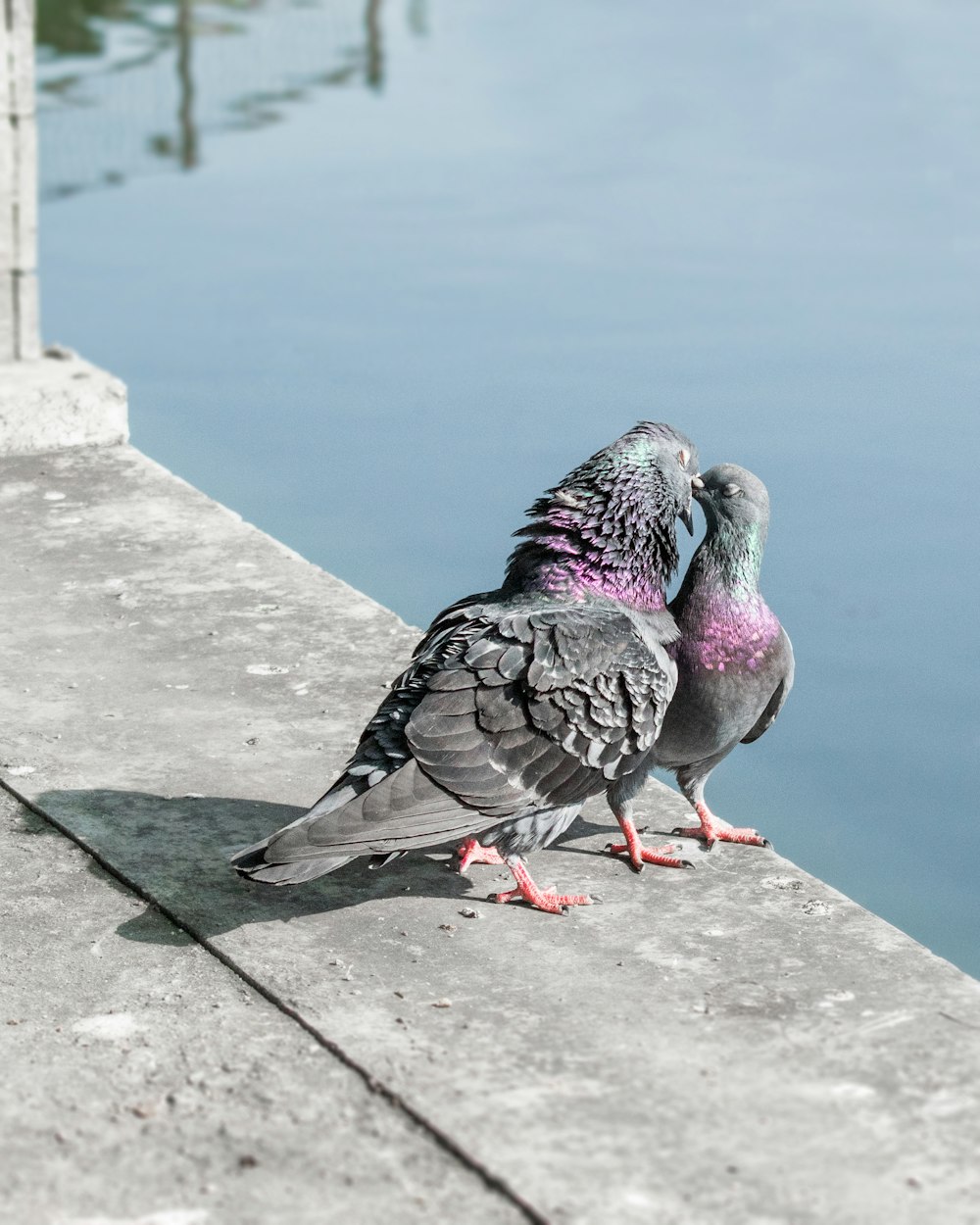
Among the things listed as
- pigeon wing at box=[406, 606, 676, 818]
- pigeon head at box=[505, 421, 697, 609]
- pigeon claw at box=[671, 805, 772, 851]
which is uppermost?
pigeon head at box=[505, 421, 697, 609]

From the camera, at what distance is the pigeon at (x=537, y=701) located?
365 centimetres

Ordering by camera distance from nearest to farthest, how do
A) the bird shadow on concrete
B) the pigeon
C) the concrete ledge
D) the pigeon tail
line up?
the pigeon tail → the pigeon → the bird shadow on concrete → the concrete ledge

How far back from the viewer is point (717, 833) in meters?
4.26

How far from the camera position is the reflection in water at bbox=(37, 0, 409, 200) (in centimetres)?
1523

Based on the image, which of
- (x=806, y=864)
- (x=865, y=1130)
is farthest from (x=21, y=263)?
(x=865, y=1130)

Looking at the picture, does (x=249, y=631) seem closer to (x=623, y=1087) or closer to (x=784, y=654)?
(x=784, y=654)

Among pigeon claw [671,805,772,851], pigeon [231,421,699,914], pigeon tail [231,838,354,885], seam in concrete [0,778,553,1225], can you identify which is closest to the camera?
seam in concrete [0,778,553,1225]

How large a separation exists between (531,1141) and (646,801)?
5.14ft

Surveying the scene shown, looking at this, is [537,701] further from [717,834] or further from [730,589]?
[717,834]

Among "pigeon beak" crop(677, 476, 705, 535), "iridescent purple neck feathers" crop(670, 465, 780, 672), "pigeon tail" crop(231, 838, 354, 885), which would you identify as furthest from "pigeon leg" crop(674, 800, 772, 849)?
Answer: "pigeon tail" crop(231, 838, 354, 885)

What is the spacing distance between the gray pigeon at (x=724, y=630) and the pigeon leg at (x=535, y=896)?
42 centimetres

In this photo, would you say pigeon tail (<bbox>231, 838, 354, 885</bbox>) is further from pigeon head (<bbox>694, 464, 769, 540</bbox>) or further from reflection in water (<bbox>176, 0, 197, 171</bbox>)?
reflection in water (<bbox>176, 0, 197, 171</bbox>)

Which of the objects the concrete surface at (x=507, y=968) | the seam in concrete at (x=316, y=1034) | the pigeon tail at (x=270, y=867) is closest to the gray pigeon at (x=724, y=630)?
the concrete surface at (x=507, y=968)

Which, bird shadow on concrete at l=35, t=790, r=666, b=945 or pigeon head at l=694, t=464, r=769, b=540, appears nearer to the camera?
bird shadow on concrete at l=35, t=790, r=666, b=945
